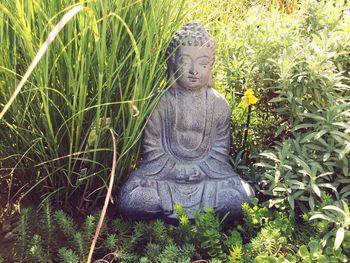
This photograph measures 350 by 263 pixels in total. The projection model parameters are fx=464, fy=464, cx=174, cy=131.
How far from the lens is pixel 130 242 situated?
184 centimetres

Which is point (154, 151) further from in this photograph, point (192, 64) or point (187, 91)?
point (192, 64)

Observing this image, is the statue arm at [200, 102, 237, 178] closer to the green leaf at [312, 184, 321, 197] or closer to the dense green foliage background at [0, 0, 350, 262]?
the dense green foliage background at [0, 0, 350, 262]

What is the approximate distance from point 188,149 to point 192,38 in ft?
1.69

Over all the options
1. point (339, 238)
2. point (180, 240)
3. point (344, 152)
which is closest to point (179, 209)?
point (180, 240)

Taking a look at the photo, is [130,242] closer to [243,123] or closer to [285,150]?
[285,150]

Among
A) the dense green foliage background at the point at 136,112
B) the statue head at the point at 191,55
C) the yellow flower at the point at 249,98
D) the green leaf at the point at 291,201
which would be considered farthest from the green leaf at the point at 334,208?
the statue head at the point at 191,55

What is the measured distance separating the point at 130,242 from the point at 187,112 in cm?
65

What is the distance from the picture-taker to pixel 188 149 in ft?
7.16

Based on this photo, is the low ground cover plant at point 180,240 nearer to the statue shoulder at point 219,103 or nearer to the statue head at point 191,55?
the statue shoulder at point 219,103

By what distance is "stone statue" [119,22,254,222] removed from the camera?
6.70ft

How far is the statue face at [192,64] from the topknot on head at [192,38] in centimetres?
2

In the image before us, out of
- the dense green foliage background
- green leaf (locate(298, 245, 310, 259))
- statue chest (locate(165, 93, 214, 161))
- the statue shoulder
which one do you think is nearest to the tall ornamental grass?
the dense green foliage background

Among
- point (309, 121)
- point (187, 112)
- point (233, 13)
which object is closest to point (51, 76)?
point (187, 112)

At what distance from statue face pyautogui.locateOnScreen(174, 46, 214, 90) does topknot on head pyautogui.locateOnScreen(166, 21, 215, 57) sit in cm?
2
